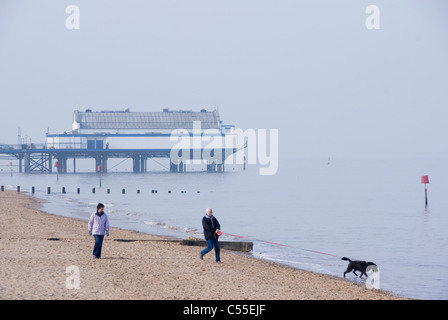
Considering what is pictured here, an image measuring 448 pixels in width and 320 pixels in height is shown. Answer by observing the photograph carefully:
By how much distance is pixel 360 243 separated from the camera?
33.6 metres

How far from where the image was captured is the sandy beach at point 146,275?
563 inches

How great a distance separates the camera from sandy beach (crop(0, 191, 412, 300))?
563 inches

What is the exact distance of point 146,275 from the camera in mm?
16609

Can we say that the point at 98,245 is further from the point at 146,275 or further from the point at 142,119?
the point at 142,119

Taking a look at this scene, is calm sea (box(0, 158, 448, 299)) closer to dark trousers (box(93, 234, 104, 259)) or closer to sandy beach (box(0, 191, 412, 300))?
sandy beach (box(0, 191, 412, 300))

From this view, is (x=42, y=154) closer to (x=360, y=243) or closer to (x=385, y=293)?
(x=360, y=243)

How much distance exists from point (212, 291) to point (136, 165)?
5280 inches

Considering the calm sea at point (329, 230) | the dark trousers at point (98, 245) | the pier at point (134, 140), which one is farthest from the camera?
the pier at point (134, 140)

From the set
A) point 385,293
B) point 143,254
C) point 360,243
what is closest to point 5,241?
point 143,254

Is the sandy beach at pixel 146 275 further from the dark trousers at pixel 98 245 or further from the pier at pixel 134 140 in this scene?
the pier at pixel 134 140

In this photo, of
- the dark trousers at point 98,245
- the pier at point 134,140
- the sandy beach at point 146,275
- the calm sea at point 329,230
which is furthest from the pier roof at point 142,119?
the dark trousers at point 98,245

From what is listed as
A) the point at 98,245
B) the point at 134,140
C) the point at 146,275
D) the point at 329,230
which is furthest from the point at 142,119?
the point at 146,275

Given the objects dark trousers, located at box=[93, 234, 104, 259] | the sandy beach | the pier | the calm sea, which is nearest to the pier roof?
the pier

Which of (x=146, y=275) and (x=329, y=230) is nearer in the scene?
(x=146, y=275)
